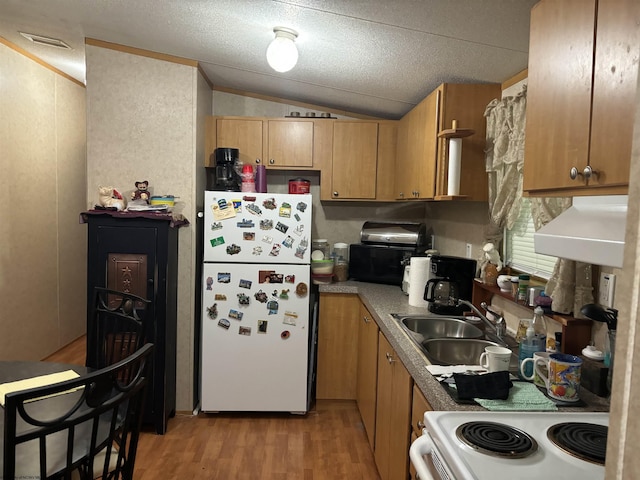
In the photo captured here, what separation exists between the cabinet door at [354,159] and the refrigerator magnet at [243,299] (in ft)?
3.44

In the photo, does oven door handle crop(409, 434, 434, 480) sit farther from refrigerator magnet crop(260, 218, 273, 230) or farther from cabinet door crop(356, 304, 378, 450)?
refrigerator magnet crop(260, 218, 273, 230)

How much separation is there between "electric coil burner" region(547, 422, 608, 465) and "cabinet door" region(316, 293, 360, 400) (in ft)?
6.68

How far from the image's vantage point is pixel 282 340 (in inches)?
120

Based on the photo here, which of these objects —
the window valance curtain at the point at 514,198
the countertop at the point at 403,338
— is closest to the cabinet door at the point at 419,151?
the window valance curtain at the point at 514,198

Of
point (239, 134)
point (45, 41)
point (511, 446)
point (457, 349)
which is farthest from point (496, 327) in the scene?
point (45, 41)

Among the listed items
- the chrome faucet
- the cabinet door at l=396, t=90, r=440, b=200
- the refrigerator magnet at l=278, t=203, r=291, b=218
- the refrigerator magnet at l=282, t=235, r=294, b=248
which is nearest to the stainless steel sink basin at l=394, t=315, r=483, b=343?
the chrome faucet

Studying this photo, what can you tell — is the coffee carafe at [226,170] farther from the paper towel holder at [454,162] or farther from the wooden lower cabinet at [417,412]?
the wooden lower cabinet at [417,412]

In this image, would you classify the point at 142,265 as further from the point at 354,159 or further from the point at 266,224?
the point at 354,159

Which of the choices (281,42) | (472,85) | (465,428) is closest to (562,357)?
(465,428)

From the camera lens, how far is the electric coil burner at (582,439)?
3.49ft

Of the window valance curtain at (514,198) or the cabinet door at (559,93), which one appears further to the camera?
the window valance curtain at (514,198)

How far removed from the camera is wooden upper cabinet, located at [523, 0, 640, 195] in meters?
0.98

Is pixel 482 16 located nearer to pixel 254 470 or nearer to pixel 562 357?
pixel 562 357

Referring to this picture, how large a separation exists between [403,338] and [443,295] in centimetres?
64
